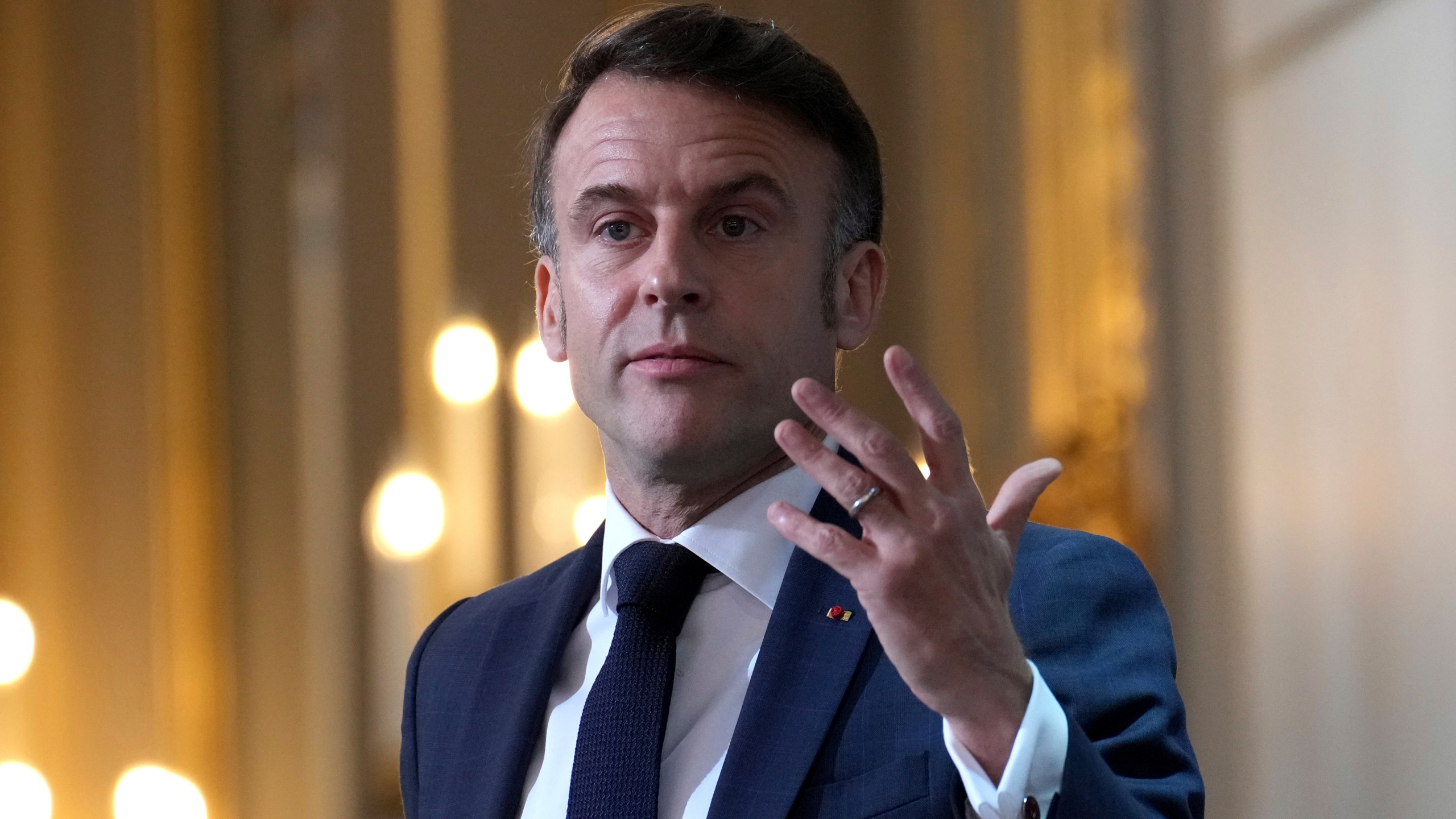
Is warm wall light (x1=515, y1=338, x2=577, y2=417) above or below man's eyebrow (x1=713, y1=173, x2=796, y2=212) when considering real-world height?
above

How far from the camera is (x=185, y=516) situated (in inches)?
161

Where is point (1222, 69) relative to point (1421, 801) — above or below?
above

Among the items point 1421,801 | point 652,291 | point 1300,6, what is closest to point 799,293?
point 652,291

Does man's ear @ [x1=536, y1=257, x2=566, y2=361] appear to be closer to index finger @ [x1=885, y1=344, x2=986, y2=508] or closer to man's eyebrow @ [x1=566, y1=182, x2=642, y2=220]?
man's eyebrow @ [x1=566, y1=182, x2=642, y2=220]

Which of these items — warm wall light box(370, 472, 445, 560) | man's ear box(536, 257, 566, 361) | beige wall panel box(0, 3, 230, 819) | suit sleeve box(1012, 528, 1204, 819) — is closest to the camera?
suit sleeve box(1012, 528, 1204, 819)

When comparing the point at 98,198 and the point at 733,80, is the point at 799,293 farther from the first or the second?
the point at 98,198

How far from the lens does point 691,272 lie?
4.94ft

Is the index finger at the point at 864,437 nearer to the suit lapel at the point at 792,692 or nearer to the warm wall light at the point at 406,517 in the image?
the suit lapel at the point at 792,692

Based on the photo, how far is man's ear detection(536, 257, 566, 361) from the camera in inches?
69.5

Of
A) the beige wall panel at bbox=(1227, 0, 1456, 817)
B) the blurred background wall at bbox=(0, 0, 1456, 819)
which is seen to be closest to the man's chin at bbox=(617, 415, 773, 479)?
the beige wall panel at bbox=(1227, 0, 1456, 817)

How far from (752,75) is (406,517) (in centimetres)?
292

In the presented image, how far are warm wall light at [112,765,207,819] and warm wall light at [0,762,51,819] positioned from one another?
0.20 meters

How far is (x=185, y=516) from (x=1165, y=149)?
3.02 m

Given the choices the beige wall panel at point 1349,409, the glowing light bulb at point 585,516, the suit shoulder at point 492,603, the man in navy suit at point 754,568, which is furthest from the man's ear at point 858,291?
the glowing light bulb at point 585,516
